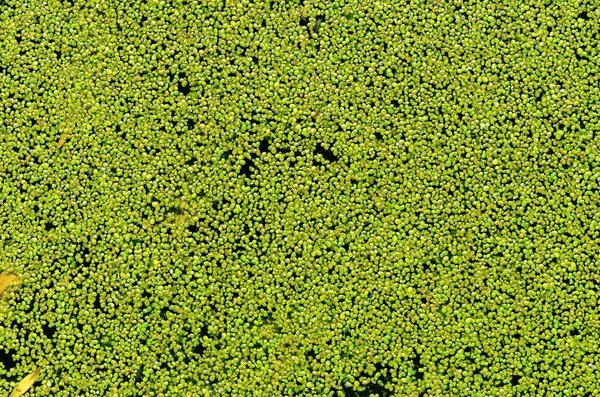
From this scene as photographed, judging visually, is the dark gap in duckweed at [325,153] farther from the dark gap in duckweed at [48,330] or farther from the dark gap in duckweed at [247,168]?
the dark gap in duckweed at [48,330]

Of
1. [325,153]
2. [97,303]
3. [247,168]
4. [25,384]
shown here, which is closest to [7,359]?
[25,384]

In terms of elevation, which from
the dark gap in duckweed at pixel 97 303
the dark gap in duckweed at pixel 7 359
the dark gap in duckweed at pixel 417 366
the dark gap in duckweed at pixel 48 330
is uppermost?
the dark gap in duckweed at pixel 417 366

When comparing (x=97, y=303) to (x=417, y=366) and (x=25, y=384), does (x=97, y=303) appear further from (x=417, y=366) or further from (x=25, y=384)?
(x=417, y=366)

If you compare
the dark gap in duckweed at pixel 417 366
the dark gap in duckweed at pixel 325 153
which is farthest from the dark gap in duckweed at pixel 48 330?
the dark gap in duckweed at pixel 417 366

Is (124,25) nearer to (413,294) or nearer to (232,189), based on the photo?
(232,189)

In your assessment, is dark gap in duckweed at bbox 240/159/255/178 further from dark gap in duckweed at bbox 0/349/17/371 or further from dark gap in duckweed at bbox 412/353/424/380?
dark gap in duckweed at bbox 0/349/17/371

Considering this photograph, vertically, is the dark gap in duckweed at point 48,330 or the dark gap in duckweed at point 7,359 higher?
the dark gap in duckweed at point 48,330

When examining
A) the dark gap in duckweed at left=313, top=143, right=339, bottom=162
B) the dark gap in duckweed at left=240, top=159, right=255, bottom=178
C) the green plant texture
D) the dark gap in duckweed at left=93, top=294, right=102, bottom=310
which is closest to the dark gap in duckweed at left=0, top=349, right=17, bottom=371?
the green plant texture

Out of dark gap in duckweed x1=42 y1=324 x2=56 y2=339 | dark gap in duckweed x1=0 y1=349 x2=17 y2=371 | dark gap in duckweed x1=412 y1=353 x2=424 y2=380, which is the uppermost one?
dark gap in duckweed x1=412 y1=353 x2=424 y2=380
